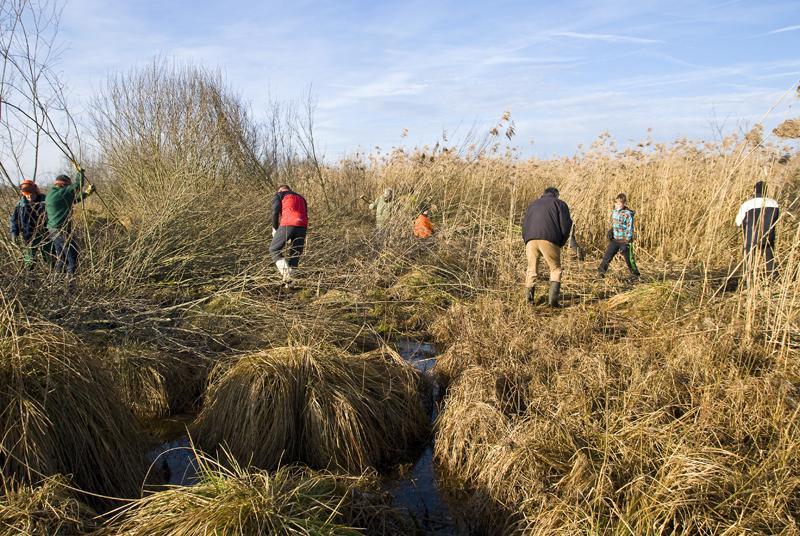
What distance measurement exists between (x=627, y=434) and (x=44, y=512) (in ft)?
10.3

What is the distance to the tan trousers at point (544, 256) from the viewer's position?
7.29m

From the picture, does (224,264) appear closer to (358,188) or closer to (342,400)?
(342,400)

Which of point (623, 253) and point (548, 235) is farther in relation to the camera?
point (623, 253)

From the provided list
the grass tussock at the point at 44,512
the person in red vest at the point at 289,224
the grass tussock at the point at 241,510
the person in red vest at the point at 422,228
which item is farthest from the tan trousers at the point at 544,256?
the grass tussock at the point at 44,512

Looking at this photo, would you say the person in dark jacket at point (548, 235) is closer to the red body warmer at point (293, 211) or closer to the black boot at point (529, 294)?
the black boot at point (529, 294)

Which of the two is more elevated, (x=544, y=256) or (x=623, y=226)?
(x=623, y=226)

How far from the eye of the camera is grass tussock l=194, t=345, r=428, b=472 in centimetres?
406

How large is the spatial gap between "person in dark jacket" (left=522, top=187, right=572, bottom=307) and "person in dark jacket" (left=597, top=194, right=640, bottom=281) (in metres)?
1.24

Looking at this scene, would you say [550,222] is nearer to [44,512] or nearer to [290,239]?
[290,239]

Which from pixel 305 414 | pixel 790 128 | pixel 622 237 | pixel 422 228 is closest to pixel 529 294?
pixel 622 237

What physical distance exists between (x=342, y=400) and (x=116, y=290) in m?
2.89

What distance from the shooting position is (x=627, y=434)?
3.62 metres

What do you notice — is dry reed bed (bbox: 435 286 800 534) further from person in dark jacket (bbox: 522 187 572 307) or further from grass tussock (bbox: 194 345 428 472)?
person in dark jacket (bbox: 522 187 572 307)

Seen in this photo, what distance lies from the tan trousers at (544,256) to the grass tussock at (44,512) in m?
5.59
